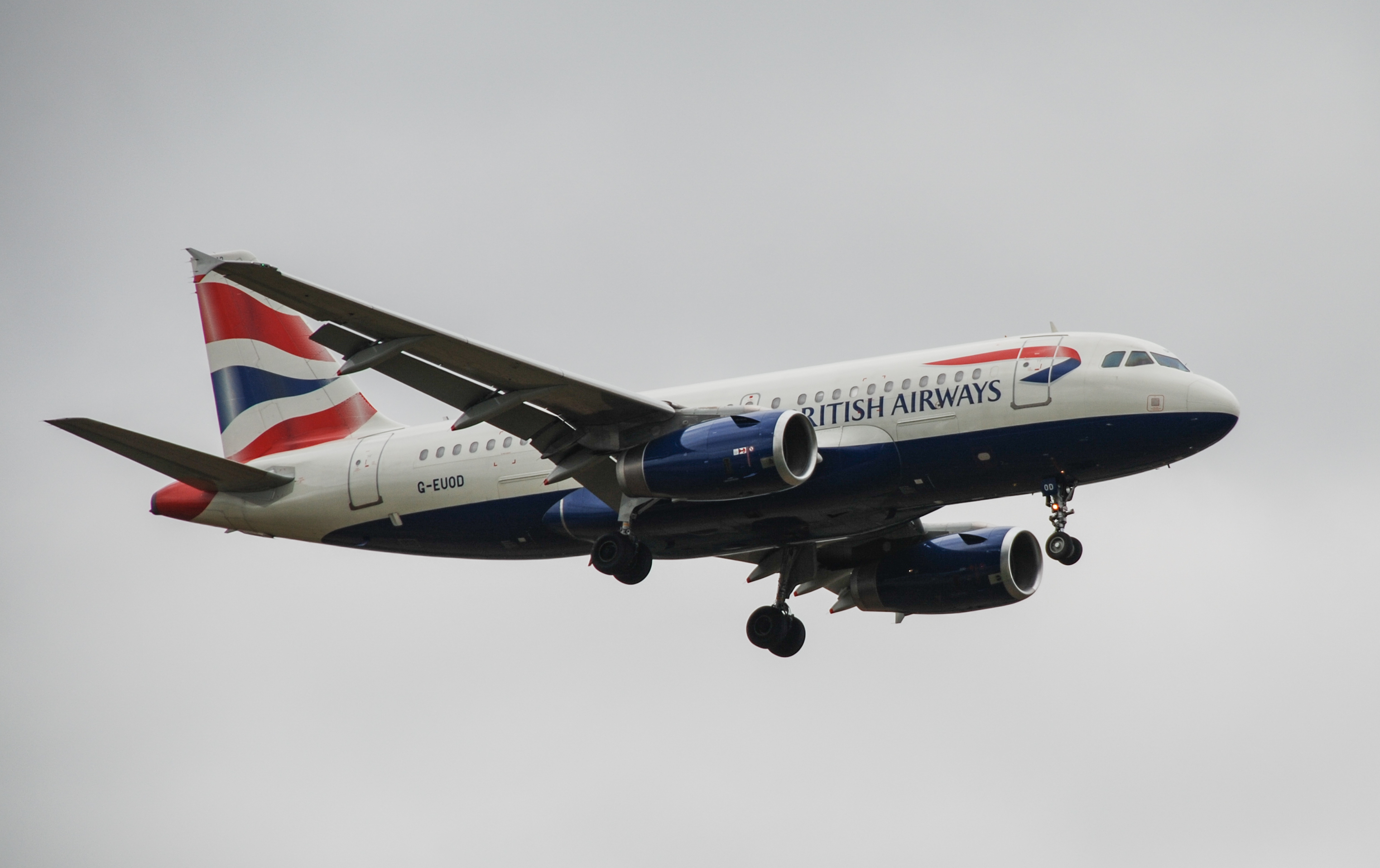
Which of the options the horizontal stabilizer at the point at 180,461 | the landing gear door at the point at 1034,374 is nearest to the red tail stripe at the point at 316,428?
the horizontal stabilizer at the point at 180,461

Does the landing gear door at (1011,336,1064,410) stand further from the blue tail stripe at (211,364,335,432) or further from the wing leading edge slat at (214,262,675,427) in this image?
the blue tail stripe at (211,364,335,432)

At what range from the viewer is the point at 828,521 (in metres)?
33.1

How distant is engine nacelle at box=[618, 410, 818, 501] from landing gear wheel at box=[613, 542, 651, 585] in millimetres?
1957

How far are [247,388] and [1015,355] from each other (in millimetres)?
19587

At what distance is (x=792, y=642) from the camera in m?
37.8

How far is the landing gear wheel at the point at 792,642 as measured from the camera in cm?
3772

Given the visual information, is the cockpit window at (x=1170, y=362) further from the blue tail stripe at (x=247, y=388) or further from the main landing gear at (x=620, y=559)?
the blue tail stripe at (x=247, y=388)

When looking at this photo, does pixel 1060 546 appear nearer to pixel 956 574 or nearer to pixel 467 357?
pixel 956 574

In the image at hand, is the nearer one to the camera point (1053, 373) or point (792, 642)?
point (1053, 373)

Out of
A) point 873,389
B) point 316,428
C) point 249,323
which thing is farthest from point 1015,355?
point 249,323

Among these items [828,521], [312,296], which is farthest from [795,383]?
[312,296]

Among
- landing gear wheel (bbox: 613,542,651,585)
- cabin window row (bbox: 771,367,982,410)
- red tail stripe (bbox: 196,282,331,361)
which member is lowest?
landing gear wheel (bbox: 613,542,651,585)

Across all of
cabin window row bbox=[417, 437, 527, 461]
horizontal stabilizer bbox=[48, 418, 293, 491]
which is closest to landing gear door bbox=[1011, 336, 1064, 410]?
cabin window row bbox=[417, 437, 527, 461]

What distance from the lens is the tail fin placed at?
1549 inches
